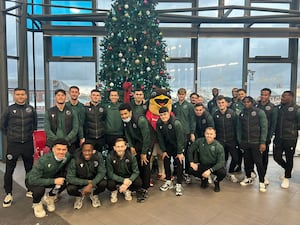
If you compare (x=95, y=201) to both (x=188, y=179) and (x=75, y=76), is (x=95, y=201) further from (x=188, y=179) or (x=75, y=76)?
(x=75, y=76)

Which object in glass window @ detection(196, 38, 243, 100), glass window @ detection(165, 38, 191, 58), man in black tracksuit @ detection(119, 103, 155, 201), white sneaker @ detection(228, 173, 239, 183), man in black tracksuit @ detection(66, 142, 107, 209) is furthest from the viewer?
glass window @ detection(196, 38, 243, 100)

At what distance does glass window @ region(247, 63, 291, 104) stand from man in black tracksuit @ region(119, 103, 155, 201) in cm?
361

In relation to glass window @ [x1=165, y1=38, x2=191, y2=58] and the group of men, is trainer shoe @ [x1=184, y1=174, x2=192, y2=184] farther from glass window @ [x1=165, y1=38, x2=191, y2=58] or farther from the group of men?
glass window @ [x1=165, y1=38, x2=191, y2=58]

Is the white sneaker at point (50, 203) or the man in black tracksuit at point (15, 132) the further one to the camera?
the man in black tracksuit at point (15, 132)

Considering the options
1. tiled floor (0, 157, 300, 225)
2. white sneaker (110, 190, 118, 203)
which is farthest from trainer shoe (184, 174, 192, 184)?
white sneaker (110, 190, 118, 203)

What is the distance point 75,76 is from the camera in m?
5.99

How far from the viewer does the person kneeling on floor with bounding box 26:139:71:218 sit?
9.56 feet

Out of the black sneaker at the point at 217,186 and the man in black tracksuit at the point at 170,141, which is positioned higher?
the man in black tracksuit at the point at 170,141

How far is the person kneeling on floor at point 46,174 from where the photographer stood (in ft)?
9.56

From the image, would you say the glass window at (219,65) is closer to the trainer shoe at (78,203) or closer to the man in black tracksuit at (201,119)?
the man in black tracksuit at (201,119)

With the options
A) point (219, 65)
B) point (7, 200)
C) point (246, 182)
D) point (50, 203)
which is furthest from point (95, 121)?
point (219, 65)

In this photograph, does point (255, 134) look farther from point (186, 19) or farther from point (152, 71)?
point (186, 19)

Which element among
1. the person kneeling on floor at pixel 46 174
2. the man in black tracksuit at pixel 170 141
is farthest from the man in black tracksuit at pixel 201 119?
the person kneeling on floor at pixel 46 174

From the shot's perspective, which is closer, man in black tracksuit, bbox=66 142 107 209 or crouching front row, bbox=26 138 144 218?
crouching front row, bbox=26 138 144 218
